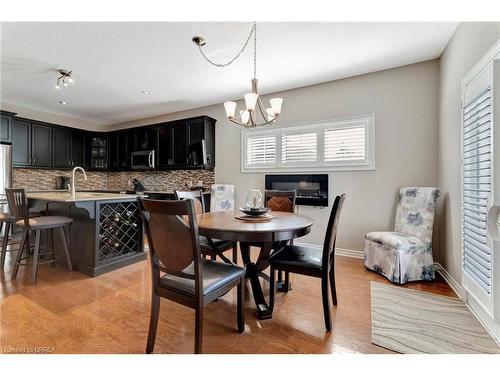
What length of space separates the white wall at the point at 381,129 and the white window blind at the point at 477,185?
3.25 feet

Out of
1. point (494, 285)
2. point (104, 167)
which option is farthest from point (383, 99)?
point (104, 167)

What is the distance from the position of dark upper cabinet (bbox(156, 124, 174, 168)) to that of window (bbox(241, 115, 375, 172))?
1668mm

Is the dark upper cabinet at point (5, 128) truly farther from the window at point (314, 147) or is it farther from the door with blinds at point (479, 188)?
the door with blinds at point (479, 188)

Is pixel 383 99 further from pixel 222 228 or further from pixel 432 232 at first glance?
pixel 222 228

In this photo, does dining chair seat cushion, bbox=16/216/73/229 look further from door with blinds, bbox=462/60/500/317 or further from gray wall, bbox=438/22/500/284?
gray wall, bbox=438/22/500/284

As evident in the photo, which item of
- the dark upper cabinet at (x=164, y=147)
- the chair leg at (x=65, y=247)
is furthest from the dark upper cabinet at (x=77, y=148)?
the chair leg at (x=65, y=247)

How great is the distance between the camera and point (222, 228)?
154 centimetres

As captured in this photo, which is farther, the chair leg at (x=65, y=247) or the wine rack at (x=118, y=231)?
the wine rack at (x=118, y=231)

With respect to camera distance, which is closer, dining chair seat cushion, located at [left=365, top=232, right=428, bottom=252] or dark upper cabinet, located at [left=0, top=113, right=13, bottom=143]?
dining chair seat cushion, located at [left=365, top=232, right=428, bottom=252]

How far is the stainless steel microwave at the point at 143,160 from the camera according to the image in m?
5.05

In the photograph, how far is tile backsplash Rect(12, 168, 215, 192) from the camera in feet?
15.6

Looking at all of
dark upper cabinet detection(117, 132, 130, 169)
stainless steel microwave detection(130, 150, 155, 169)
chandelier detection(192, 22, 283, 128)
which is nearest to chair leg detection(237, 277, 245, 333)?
chandelier detection(192, 22, 283, 128)

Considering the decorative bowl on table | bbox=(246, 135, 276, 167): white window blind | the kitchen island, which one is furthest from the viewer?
bbox=(246, 135, 276, 167): white window blind

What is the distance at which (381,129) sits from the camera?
10.4ft
